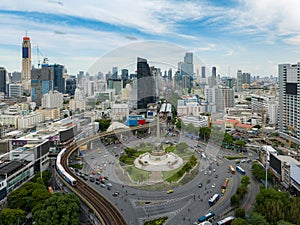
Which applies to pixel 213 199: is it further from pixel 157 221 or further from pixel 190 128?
pixel 190 128

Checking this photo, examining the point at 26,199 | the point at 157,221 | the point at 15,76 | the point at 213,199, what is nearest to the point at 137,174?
the point at 213,199

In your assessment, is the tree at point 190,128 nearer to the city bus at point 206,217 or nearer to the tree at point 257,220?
the city bus at point 206,217

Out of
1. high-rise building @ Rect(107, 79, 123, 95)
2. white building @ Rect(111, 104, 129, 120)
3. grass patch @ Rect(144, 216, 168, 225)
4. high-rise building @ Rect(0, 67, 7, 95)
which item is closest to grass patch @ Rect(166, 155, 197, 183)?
grass patch @ Rect(144, 216, 168, 225)

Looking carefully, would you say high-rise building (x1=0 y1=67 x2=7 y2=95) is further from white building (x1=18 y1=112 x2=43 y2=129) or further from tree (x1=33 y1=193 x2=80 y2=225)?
tree (x1=33 y1=193 x2=80 y2=225)

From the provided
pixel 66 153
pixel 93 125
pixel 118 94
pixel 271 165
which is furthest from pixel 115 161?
pixel 118 94

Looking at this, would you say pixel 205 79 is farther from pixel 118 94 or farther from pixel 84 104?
pixel 84 104
